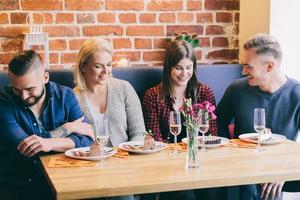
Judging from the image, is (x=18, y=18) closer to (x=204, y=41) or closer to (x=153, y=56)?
(x=153, y=56)

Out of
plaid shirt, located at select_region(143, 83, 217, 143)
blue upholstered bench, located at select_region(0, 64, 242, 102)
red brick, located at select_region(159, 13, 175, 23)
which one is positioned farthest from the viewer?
red brick, located at select_region(159, 13, 175, 23)

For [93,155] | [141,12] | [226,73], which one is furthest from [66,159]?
[141,12]

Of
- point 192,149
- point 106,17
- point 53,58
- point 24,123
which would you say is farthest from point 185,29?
point 192,149

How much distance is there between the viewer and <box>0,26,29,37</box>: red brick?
3244mm

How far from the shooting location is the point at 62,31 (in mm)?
3355

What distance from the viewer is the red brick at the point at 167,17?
3527 millimetres

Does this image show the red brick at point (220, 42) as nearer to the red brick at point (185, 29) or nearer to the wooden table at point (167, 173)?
the red brick at point (185, 29)

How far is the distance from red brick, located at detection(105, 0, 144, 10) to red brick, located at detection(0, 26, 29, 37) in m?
0.62

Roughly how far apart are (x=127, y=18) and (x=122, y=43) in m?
0.19

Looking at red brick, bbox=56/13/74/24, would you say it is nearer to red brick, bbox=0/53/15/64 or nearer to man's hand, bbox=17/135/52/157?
red brick, bbox=0/53/15/64

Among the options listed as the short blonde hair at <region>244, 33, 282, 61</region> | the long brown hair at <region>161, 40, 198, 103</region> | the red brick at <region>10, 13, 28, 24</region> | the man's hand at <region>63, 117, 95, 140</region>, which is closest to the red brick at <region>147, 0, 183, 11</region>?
the long brown hair at <region>161, 40, 198, 103</region>

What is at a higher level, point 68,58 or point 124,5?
point 124,5

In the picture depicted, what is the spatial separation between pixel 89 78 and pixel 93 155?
28.8 inches

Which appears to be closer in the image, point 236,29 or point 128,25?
point 128,25
